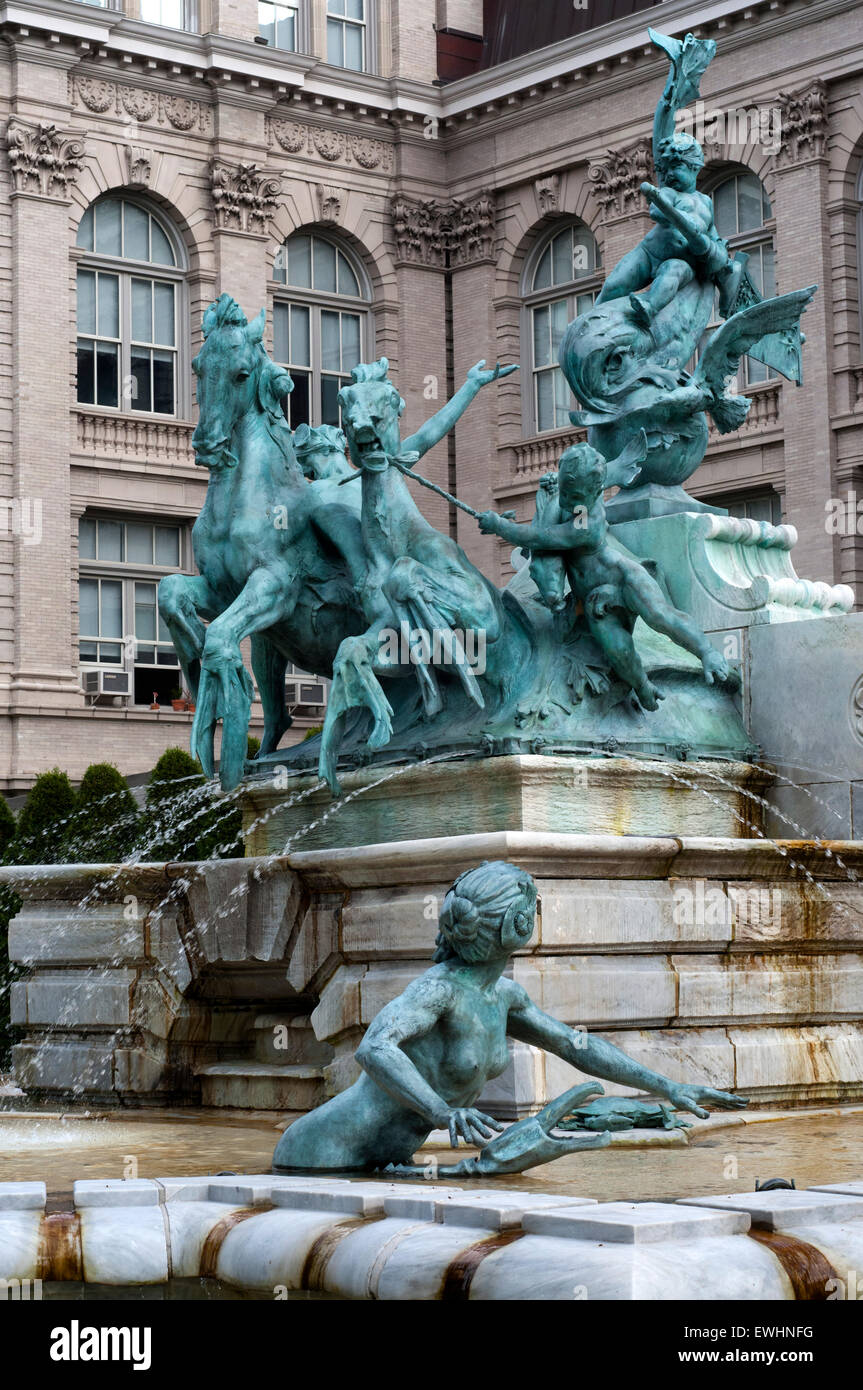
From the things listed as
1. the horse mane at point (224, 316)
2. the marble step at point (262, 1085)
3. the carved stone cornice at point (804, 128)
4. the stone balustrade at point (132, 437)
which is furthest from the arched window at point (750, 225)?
the marble step at point (262, 1085)

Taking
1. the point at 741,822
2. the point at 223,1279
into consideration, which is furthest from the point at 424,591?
the point at 223,1279

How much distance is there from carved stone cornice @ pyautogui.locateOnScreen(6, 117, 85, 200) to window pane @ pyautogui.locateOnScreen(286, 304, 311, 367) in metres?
5.58

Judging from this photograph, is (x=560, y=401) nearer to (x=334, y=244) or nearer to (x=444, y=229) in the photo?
(x=444, y=229)

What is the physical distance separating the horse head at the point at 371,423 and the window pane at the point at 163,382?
29546 mm

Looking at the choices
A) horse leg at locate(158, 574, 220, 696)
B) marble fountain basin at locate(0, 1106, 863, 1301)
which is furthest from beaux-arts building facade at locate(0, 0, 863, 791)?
marble fountain basin at locate(0, 1106, 863, 1301)

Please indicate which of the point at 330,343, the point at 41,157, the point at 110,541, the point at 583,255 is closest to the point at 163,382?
the point at 110,541

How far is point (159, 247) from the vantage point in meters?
42.6

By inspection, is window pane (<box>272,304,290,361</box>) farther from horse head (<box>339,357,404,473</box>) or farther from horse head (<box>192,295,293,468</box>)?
horse head (<box>339,357,404,473</box>)

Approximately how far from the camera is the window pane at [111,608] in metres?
40.5

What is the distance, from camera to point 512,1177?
7789mm

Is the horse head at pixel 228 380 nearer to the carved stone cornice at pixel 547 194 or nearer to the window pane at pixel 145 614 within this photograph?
the window pane at pixel 145 614

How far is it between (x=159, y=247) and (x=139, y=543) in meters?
5.83
